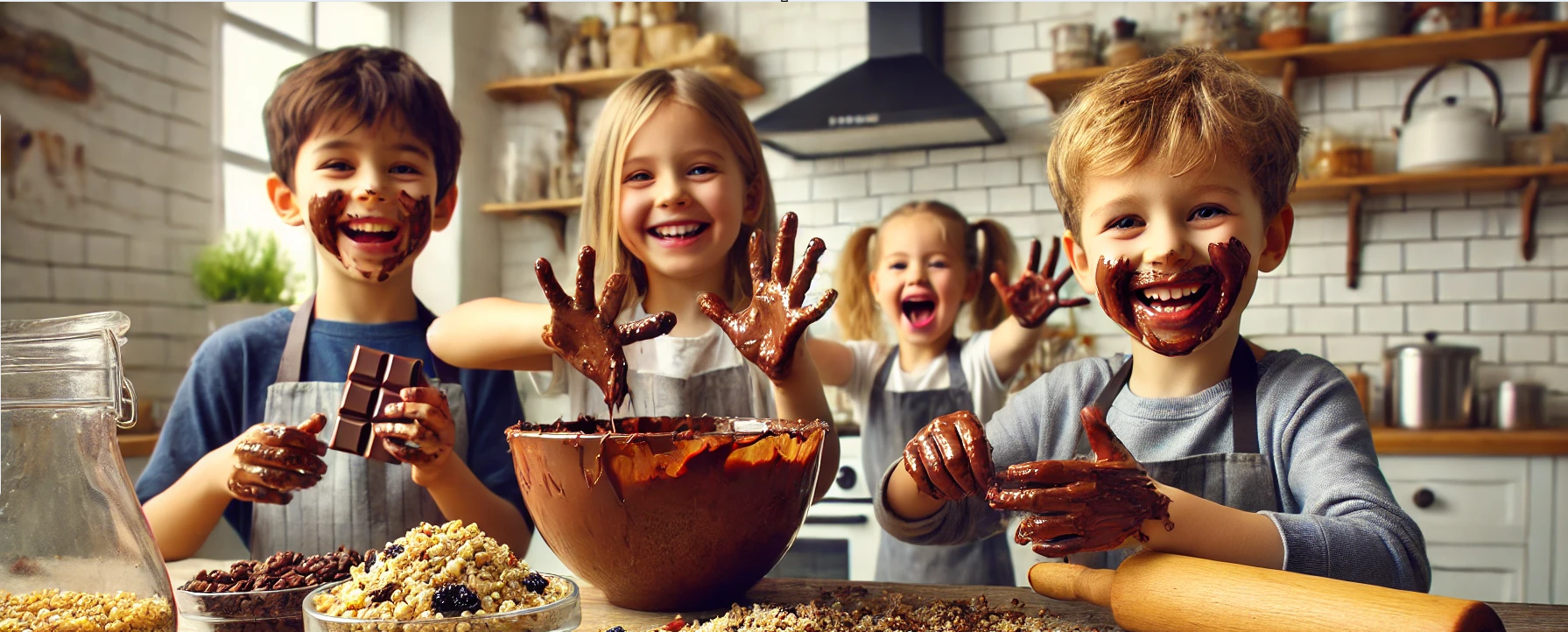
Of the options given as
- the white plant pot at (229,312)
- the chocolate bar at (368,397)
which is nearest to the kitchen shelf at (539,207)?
the white plant pot at (229,312)

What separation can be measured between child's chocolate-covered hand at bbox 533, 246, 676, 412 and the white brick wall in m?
2.47

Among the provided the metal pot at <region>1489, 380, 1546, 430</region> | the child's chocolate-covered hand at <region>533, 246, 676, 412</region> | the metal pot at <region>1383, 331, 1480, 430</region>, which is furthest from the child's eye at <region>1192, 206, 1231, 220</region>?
the metal pot at <region>1489, 380, 1546, 430</region>

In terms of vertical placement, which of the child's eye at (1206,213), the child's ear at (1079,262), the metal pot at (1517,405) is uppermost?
the child's eye at (1206,213)

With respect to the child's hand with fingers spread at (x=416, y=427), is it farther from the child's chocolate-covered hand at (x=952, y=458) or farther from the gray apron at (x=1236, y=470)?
the gray apron at (x=1236, y=470)

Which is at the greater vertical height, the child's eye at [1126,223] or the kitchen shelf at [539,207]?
the kitchen shelf at [539,207]

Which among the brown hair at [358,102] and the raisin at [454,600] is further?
the brown hair at [358,102]

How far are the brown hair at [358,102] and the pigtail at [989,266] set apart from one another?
4.48 feet

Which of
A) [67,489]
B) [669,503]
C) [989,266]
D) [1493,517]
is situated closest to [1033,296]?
[989,266]

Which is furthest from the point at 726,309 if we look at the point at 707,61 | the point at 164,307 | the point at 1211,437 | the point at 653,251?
the point at 707,61

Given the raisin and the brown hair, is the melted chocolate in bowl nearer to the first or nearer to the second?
the raisin

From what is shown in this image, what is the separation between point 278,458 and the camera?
3.38 ft

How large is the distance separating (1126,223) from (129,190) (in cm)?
315

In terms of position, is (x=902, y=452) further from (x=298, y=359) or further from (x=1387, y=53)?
(x=1387, y=53)

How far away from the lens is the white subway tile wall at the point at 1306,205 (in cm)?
356
